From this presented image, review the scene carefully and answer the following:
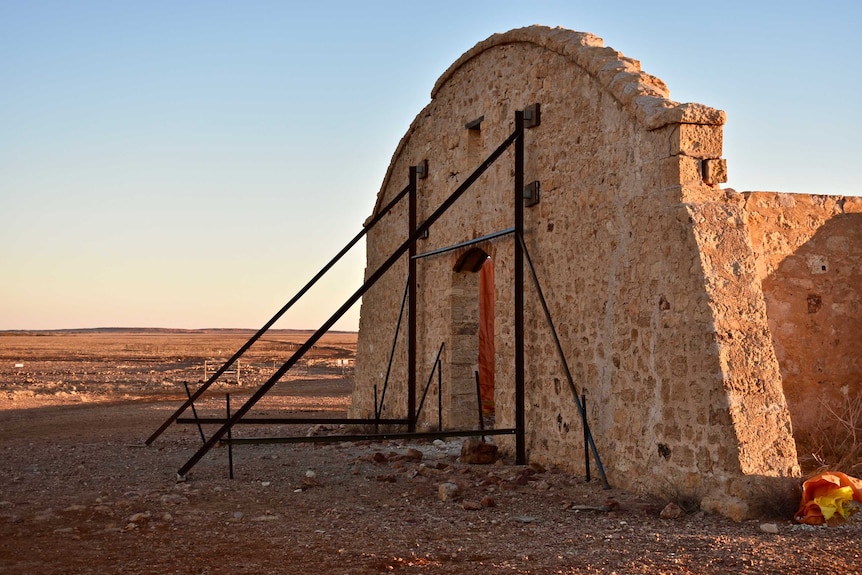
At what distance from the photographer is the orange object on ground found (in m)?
6.08

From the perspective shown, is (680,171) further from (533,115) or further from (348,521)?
(348,521)

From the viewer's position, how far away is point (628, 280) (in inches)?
301

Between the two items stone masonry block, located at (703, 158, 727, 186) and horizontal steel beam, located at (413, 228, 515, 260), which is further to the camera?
horizontal steel beam, located at (413, 228, 515, 260)

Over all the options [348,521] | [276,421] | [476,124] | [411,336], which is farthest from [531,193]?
[348,521]

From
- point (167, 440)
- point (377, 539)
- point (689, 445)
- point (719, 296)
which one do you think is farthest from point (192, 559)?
point (167, 440)

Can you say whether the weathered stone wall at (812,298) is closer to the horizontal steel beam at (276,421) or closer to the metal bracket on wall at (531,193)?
the metal bracket on wall at (531,193)

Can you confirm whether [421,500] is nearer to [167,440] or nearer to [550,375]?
[550,375]

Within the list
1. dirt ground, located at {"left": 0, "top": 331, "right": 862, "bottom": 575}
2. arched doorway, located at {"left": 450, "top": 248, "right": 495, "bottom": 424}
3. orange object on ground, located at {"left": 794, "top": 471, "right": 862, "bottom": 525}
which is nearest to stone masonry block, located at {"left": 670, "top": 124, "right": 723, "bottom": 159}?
orange object on ground, located at {"left": 794, "top": 471, "right": 862, "bottom": 525}

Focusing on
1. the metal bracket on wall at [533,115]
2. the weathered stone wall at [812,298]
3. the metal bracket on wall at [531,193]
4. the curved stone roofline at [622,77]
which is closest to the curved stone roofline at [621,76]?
the curved stone roofline at [622,77]

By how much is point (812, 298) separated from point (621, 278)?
7.74 feet

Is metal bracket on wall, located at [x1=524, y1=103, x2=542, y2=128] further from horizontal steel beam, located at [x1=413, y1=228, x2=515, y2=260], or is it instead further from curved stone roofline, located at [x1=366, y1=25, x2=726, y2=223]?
horizontal steel beam, located at [x1=413, y1=228, x2=515, y2=260]

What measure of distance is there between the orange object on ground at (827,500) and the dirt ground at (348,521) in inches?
4.8

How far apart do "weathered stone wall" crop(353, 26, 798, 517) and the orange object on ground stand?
279mm

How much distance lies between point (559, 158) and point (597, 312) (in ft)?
5.48
